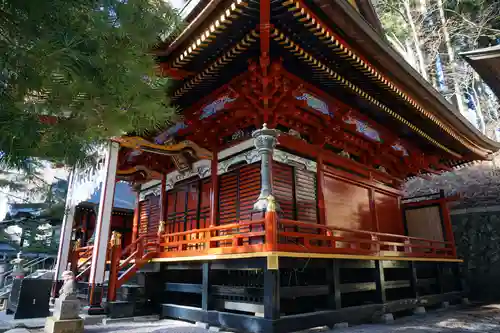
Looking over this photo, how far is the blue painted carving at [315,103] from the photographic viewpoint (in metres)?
8.07


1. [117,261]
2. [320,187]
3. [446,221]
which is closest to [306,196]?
[320,187]

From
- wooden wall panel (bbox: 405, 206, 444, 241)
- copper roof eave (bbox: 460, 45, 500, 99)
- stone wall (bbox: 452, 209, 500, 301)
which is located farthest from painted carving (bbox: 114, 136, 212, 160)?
stone wall (bbox: 452, 209, 500, 301)

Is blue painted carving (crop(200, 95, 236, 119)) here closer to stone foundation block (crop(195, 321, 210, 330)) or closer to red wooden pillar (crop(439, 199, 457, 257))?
stone foundation block (crop(195, 321, 210, 330))

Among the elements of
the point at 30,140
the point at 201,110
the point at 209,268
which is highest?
the point at 201,110

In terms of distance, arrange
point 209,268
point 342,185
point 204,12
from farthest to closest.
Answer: point 342,185 → point 209,268 → point 204,12

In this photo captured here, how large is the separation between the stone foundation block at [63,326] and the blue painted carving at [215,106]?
5.16 m

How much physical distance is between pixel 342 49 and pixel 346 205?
4.79 metres

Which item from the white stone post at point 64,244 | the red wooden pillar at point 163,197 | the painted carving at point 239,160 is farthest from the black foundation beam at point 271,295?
the white stone post at point 64,244

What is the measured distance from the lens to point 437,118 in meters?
10.1

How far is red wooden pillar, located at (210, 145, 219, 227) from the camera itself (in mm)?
9117

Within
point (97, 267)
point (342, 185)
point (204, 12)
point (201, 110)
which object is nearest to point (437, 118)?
point (342, 185)

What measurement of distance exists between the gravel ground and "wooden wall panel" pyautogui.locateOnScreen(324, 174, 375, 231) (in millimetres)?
2727

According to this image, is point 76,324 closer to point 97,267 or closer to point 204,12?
point 97,267

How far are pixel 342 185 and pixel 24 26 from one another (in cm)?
861
